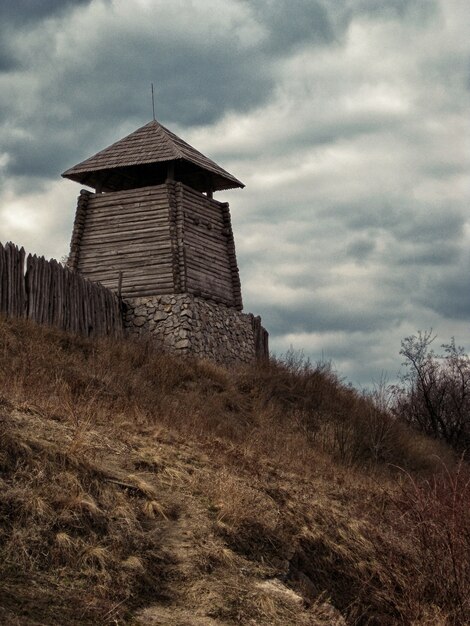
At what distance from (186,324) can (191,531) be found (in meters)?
14.3

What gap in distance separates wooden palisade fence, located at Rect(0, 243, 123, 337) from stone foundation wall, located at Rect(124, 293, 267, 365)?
2.81 feet

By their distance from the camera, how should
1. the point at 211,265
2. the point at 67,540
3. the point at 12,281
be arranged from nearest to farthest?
the point at 67,540 < the point at 12,281 < the point at 211,265

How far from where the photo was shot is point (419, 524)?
24.4 ft

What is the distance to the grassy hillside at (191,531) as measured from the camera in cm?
626

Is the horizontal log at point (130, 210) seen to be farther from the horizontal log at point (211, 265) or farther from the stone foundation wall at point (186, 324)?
the stone foundation wall at point (186, 324)

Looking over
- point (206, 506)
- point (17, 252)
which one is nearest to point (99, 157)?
point (17, 252)

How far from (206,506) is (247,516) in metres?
0.42

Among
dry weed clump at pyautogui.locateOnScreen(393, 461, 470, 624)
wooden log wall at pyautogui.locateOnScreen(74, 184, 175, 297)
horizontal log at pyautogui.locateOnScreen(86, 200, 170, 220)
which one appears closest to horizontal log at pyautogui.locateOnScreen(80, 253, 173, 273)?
wooden log wall at pyautogui.locateOnScreen(74, 184, 175, 297)

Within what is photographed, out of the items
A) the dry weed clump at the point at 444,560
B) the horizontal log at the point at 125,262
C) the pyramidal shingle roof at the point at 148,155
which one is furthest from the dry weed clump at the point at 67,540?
the pyramidal shingle roof at the point at 148,155

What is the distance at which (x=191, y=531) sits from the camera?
7488 millimetres

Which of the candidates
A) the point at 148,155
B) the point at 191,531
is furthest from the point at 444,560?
the point at 148,155

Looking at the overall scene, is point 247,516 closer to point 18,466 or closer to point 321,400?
point 18,466

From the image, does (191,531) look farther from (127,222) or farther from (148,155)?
(148,155)

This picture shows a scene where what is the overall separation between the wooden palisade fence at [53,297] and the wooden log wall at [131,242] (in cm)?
155
